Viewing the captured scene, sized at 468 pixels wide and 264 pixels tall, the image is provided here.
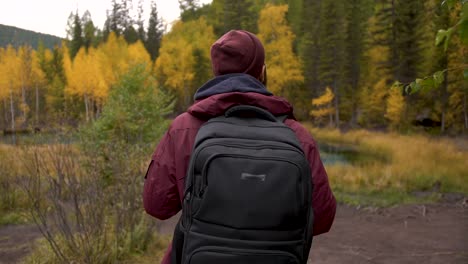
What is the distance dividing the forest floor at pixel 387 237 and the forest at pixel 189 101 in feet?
1.42

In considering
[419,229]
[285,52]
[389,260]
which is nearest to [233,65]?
[389,260]

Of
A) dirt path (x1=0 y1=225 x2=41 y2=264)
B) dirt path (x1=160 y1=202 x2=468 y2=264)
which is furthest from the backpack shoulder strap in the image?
dirt path (x1=0 y1=225 x2=41 y2=264)

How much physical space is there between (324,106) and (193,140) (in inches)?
1382

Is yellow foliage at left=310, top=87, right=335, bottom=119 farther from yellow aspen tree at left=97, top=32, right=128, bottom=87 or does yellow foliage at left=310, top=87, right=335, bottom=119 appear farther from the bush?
the bush

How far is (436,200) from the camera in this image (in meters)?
9.77

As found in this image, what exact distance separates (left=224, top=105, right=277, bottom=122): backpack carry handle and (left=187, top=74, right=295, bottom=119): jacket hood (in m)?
0.03

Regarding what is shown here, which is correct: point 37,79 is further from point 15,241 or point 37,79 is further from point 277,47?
point 15,241

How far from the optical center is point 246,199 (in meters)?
1.51

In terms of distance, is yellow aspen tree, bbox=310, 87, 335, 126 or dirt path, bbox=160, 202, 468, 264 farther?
yellow aspen tree, bbox=310, 87, 335, 126

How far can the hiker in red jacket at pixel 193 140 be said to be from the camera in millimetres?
1706

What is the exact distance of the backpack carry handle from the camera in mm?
1654

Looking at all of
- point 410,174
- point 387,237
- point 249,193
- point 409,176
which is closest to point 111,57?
point 410,174

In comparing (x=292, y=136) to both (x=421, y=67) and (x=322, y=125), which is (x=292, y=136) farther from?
(x=322, y=125)

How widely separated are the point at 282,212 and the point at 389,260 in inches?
178
